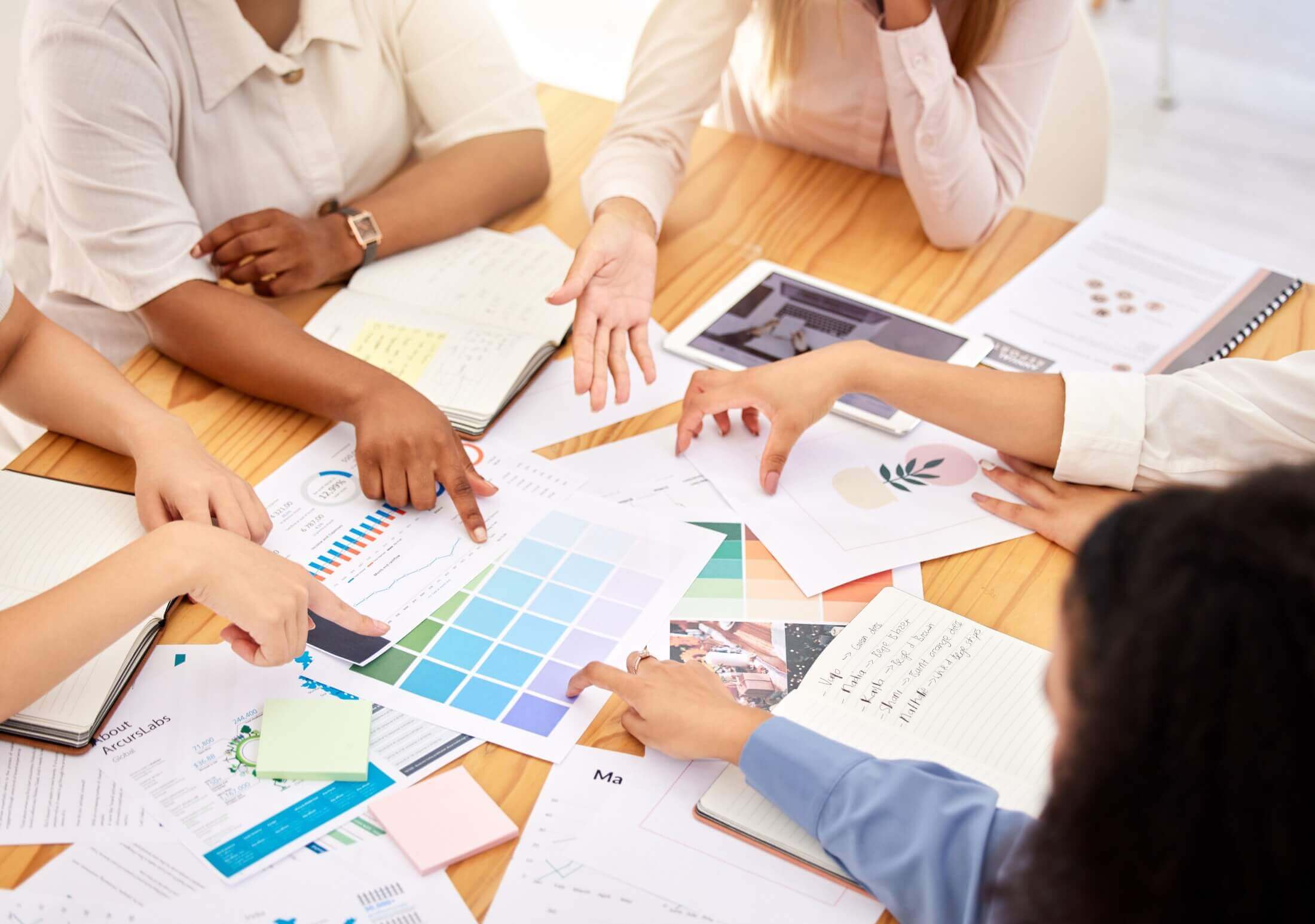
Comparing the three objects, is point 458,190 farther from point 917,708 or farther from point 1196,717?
point 1196,717

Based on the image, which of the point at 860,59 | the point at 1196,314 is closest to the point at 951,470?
the point at 1196,314

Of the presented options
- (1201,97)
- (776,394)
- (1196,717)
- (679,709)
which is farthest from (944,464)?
(1201,97)

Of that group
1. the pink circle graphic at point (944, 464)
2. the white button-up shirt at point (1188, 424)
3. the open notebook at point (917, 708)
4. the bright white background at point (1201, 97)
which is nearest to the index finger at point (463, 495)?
the open notebook at point (917, 708)

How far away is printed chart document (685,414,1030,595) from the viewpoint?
101cm

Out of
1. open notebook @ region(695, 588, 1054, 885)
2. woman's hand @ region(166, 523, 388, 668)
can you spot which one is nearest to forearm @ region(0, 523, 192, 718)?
woman's hand @ region(166, 523, 388, 668)

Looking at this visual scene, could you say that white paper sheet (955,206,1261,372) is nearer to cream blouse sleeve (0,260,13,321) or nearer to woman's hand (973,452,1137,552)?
woman's hand (973,452,1137,552)

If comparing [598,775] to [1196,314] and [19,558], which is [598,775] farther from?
[1196,314]

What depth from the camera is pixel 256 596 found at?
2.83ft

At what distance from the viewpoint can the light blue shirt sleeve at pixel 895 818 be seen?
0.72 metres

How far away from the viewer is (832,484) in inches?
43.1

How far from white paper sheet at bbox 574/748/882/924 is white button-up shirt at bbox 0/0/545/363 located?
0.77m

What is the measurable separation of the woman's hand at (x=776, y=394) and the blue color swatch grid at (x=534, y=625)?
167mm

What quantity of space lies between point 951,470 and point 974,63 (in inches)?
24.1

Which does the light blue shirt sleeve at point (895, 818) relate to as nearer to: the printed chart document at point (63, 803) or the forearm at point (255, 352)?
the printed chart document at point (63, 803)
